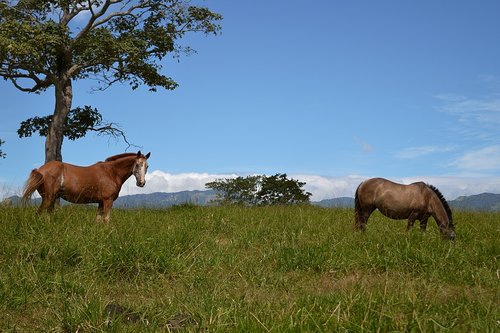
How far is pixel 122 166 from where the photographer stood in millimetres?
13891

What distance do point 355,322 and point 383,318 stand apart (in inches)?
10.7

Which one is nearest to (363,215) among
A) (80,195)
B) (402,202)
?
(402,202)

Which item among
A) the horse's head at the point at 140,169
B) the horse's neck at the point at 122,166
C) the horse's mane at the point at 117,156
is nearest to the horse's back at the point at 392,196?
the horse's head at the point at 140,169

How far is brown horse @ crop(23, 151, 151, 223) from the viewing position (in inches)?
490

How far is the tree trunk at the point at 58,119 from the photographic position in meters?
24.2

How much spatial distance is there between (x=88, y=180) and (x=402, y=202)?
7943 millimetres

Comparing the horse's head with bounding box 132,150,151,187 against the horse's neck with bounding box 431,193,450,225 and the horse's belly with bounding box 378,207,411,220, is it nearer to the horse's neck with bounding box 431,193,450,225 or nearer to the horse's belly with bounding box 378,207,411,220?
the horse's belly with bounding box 378,207,411,220

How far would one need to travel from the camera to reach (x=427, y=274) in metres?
7.55

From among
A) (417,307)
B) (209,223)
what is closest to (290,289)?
(417,307)

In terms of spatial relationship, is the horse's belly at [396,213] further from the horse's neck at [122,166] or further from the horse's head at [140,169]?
the horse's neck at [122,166]

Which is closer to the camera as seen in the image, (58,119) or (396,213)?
(396,213)

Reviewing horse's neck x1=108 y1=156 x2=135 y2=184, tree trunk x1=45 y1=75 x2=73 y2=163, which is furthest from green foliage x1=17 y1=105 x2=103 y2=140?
horse's neck x1=108 y1=156 x2=135 y2=184

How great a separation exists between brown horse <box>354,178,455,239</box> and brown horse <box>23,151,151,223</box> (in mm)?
5888

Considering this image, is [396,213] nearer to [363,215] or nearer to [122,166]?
[363,215]
